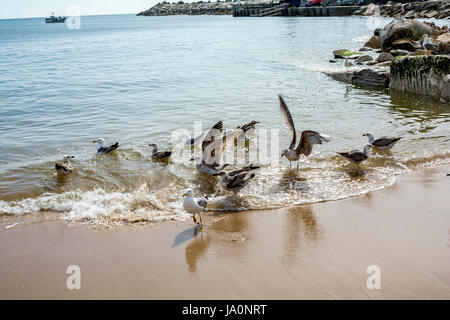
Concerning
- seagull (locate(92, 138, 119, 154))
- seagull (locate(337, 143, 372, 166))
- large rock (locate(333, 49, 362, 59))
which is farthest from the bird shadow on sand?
large rock (locate(333, 49, 362, 59))

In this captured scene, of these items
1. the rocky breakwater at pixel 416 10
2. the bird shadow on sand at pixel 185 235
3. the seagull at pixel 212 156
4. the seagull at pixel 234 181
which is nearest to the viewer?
the bird shadow on sand at pixel 185 235

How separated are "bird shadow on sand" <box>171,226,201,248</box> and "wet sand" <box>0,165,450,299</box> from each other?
1cm

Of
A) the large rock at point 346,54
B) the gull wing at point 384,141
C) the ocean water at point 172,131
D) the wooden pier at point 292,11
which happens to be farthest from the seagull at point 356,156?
the wooden pier at point 292,11

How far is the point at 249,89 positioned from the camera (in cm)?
1709

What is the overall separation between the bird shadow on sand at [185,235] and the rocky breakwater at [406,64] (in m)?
11.0

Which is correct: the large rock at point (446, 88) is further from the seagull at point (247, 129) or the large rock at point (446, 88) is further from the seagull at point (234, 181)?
the seagull at point (234, 181)

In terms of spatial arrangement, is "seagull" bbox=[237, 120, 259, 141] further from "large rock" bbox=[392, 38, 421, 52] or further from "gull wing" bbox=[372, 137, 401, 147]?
"large rock" bbox=[392, 38, 421, 52]

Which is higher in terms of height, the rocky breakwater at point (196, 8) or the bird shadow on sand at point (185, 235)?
the rocky breakwater at point (196, 8)

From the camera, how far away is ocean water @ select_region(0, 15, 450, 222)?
22.7 ft

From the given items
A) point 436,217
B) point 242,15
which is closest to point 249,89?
point 436,217

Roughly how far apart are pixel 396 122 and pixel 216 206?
7.07 metres

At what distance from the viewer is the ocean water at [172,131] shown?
273 inches

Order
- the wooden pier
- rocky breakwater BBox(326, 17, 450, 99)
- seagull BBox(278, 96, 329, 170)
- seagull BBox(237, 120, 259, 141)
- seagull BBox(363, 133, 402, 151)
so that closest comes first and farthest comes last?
seagull BBox(278, 96, 329, 170)
seagull BBox(363, 133, 402, 151)
seagull BBox(237, 120, 259, 141)
rocky breakwater BBox(326, 17, 450, 99)
the wooden pier
